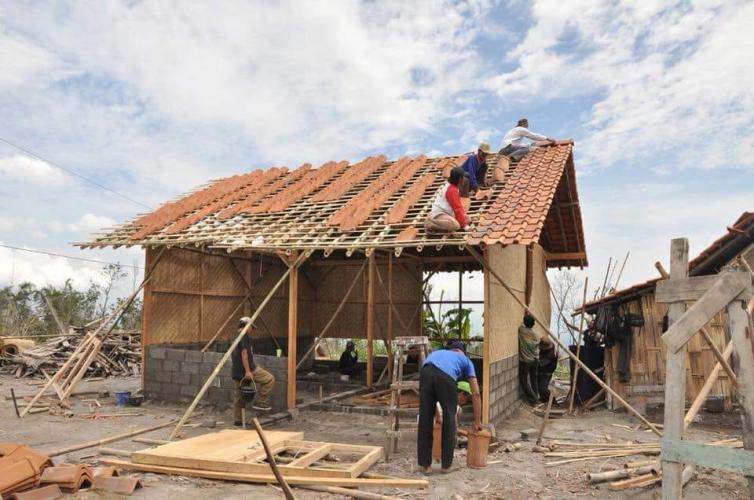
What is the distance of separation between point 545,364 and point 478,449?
577 cm

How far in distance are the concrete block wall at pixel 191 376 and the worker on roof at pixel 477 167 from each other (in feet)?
15.6

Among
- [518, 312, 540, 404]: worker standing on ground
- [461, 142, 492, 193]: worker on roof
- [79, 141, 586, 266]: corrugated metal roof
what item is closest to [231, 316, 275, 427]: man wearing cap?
[79, 141, 586, 266]: corrugated metal roof

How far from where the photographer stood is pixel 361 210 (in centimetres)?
1091

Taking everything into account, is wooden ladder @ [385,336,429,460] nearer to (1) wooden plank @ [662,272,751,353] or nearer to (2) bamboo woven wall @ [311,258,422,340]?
(1) wooden plank @ [662,272,751,353]

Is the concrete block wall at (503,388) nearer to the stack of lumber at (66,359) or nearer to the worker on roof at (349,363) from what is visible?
the worker on roof at (349,363)

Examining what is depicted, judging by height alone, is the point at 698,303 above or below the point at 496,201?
below

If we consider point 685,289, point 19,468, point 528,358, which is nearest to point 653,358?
point 528,358

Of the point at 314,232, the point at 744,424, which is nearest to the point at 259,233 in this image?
the point at 314,232

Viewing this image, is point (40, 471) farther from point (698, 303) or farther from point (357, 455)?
point (698, 303)

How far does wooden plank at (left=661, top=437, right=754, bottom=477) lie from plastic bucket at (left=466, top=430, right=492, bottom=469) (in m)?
2.76

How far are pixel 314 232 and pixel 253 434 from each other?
3810 millimetres

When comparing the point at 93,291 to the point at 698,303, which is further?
the point at 93,291

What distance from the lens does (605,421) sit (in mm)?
10438

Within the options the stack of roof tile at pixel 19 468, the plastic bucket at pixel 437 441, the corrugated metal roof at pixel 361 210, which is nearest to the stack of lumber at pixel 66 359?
the corrugated metal roof at pixel 361 210
